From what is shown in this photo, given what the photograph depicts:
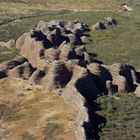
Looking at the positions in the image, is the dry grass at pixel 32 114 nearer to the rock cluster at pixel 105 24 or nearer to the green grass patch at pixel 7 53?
the green grass patch at pixel 7 53

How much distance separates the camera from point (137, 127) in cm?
7781

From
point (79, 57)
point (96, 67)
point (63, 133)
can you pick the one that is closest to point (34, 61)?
point (79, 57)

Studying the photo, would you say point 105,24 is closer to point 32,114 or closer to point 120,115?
point 32,114

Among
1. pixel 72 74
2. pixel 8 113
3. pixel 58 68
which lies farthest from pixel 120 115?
pixel 8 113

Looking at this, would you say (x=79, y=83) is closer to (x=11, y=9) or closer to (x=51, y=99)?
(x=51, y=99)

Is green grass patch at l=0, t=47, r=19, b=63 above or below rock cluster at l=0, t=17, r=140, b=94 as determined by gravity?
below

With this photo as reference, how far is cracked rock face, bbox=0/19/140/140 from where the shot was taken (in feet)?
289

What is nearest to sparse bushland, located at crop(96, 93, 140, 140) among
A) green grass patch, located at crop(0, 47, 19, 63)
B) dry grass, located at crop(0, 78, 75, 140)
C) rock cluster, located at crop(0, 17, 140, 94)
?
rock cluster, located at crop(0, 17, 140, 94)

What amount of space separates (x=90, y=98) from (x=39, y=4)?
358ft

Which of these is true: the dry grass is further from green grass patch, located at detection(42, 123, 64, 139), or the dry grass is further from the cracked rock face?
the cracked rock face

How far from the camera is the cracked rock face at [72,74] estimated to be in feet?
289

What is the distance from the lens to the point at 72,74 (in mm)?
94562

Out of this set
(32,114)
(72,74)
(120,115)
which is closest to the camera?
(120,115)

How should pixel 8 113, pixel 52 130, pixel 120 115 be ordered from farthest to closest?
pixel 8 113 < pixel 120 115 < pixel 52 130
